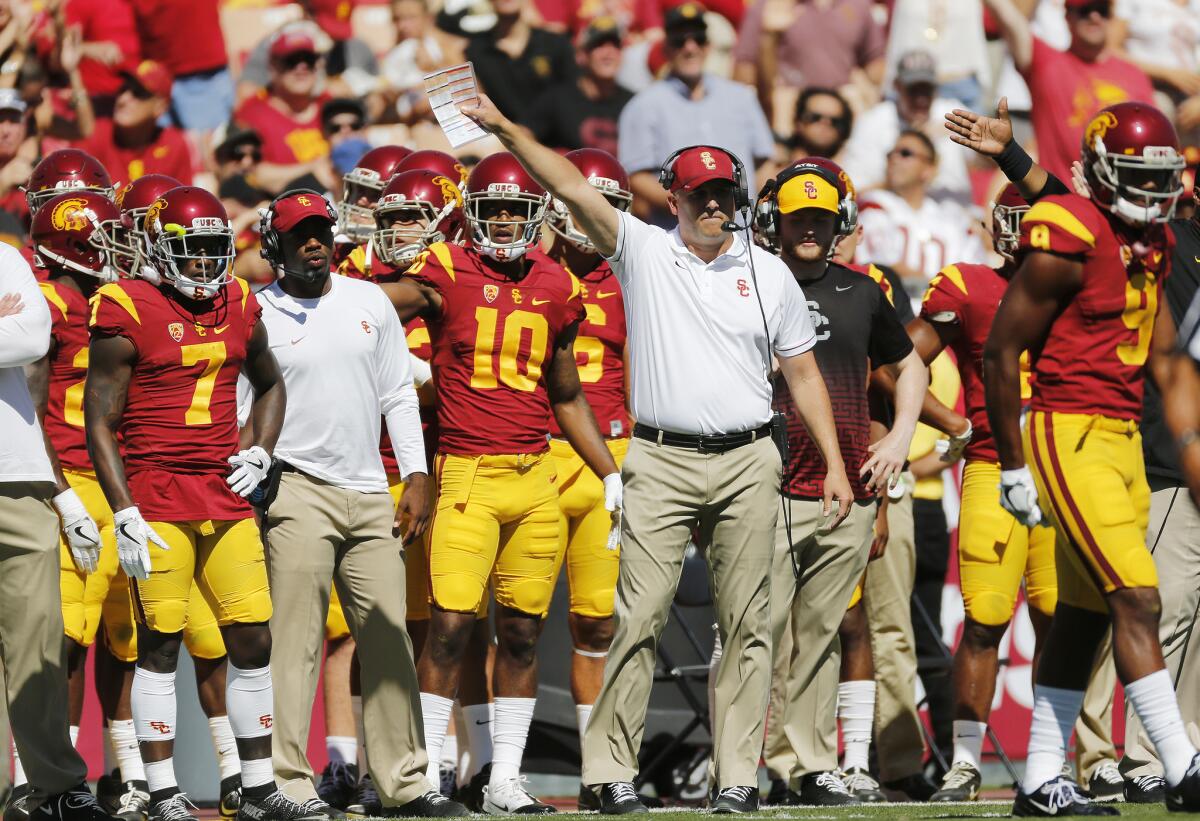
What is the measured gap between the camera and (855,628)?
27.3ft

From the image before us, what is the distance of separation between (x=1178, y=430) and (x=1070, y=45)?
7010 mm

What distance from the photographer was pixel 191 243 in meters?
6.80

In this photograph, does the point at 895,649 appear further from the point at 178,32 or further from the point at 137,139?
the point at 178,32

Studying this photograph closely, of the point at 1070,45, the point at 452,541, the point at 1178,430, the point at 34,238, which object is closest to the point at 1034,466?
the point at 1178,430

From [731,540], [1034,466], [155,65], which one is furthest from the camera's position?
[155,65]

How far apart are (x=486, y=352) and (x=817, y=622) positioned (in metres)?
1.65

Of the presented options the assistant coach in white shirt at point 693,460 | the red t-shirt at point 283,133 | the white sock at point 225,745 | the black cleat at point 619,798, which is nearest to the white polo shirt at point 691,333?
the assistant coach in white shirt at point 693,460

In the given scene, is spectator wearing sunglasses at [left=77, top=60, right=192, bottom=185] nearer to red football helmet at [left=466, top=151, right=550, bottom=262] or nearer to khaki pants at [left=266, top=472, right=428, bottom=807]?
red football helmet at [left=466, top=151, right=550, bottom=262]

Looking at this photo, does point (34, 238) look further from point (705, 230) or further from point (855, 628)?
point (855, 628)

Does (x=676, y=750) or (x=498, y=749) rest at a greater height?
(x=498, y=749)

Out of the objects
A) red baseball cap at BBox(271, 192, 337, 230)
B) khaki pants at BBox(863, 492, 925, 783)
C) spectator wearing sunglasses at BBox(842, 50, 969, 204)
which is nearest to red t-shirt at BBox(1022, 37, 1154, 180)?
spectator wearing sunglasses at BBox(842, 50, 969, 204)

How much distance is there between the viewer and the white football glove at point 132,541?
636 cm

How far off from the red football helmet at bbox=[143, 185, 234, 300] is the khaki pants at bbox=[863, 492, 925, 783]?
3335 millimetres

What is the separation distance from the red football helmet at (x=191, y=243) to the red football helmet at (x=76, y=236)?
3.36ft
